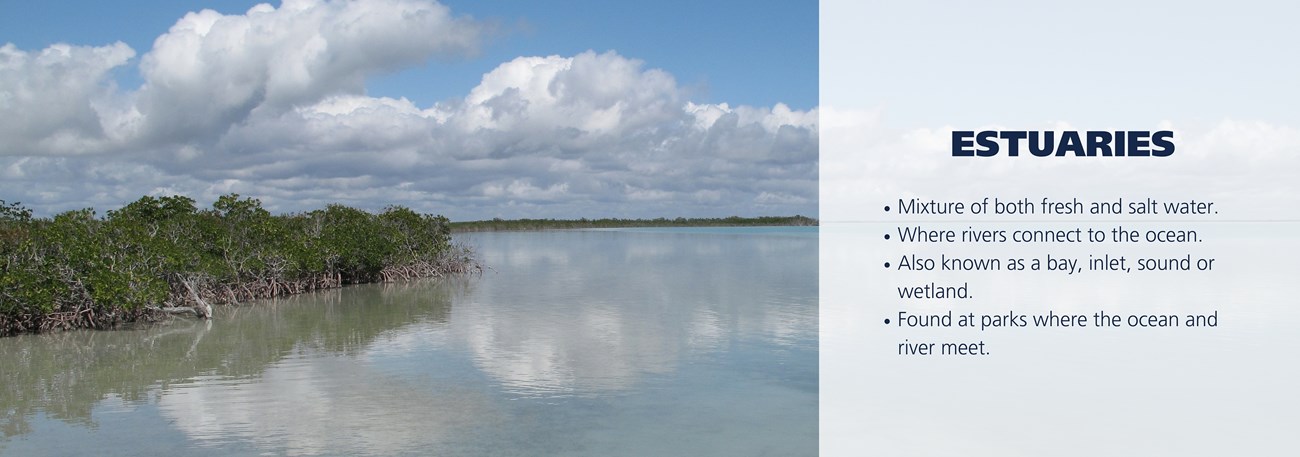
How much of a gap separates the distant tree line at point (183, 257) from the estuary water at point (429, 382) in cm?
48

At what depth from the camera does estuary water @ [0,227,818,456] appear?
6973mm

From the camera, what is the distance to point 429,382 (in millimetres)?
9023

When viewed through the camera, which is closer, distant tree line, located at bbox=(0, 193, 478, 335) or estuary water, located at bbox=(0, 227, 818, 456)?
estuary water, located at bbox=(0, 227, 818, 456)

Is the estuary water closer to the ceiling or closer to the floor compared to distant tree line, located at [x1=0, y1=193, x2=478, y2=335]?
closer to the floor

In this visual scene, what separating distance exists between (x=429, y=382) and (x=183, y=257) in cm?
608

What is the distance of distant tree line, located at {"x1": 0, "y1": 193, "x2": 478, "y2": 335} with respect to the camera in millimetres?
11625

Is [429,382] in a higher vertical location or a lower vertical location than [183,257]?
lower

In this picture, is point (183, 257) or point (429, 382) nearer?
point (429, 382)

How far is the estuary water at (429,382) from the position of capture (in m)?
A: 6.97

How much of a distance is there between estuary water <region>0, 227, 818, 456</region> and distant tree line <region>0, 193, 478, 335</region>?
0.48 m
